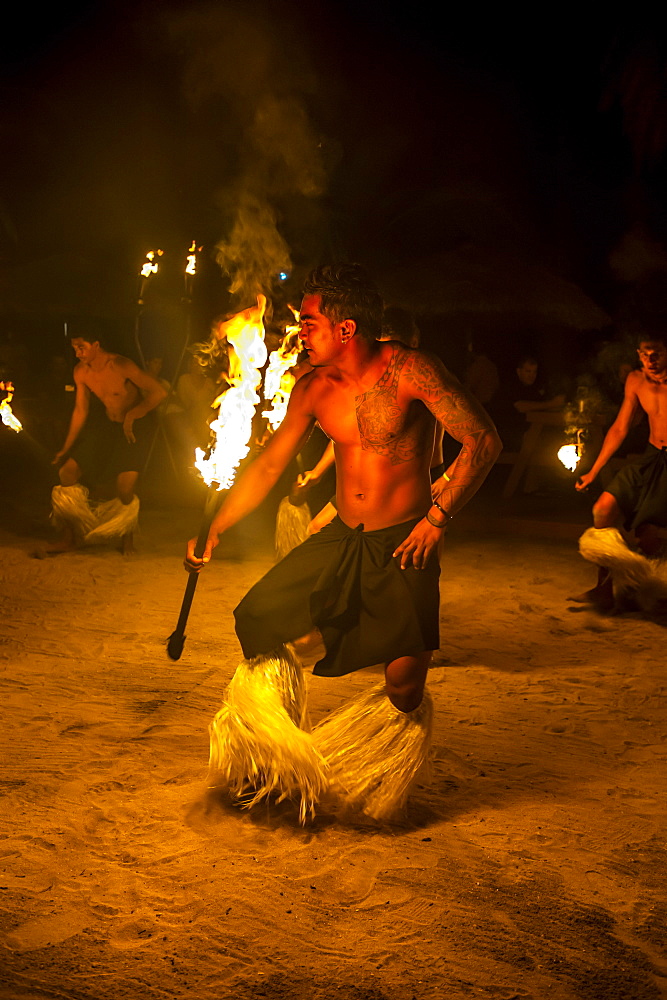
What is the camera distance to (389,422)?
10.00 ft

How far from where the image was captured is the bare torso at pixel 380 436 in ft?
10.0

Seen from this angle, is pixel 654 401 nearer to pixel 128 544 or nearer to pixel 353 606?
pixel 353 606

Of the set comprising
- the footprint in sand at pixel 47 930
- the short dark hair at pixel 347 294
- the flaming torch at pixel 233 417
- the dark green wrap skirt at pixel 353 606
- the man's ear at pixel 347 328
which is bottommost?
the footprint in sand at pixel 47 930

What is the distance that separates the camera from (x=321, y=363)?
313 cm

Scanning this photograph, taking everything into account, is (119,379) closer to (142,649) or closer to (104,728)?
(142,649)

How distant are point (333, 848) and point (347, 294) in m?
1.80

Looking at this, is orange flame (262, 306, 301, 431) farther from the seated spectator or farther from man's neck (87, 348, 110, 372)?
the seated spectator

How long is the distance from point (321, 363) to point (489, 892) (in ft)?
5.81

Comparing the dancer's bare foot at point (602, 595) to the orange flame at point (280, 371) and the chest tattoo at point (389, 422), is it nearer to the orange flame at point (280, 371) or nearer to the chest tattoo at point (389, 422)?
the orange flame at point (280, 371)

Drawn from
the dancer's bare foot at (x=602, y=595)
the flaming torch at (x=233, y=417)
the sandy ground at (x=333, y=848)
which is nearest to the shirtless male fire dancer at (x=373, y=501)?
the flaming torch at (x=233, y=417)

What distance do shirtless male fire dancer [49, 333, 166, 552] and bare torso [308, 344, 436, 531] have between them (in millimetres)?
4431

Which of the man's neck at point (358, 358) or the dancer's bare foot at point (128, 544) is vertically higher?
the man's neck at point (358, 358)

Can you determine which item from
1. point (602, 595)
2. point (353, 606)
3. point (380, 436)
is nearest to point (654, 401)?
point (602, 595)

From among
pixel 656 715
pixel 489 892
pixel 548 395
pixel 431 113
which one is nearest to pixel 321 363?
pixel 489 892
